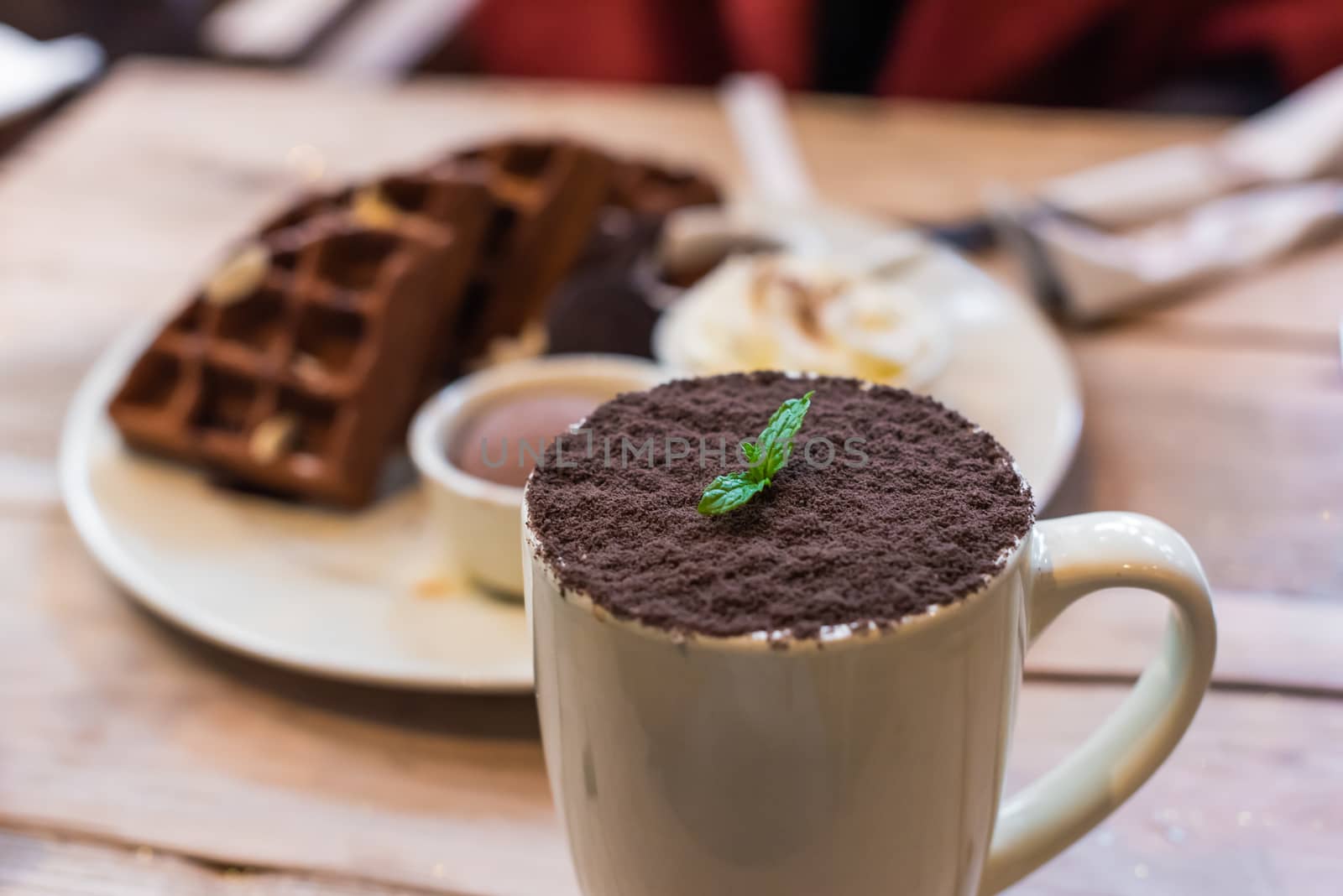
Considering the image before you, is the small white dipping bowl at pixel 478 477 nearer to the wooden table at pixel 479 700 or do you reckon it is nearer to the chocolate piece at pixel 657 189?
the wooden table at pixel 479 700

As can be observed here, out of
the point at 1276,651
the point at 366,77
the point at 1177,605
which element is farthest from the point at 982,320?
the point at 366,77

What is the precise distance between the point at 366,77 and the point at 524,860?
204cm

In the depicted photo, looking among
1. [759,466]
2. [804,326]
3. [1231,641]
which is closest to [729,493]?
[759,466]

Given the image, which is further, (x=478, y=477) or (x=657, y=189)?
(x=657, y=189)

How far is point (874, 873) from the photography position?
1.75 ft

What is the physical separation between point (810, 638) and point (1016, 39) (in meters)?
2.10

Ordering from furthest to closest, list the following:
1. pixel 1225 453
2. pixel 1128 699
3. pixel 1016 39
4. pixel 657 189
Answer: pixel 1016 39
pixel 657 189
pixel 1225 453
pixel 1128 699

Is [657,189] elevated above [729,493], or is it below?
below

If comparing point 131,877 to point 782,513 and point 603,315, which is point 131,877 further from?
point 603,315

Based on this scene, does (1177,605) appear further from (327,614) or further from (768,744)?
(327,614)

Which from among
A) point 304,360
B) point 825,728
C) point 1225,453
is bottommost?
point 1225,453

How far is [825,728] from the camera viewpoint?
49cm

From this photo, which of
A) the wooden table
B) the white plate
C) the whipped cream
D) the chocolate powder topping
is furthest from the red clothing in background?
the chocolate powder topping

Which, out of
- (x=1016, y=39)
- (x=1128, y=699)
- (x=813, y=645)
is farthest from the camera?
(x=1016, y=39)
